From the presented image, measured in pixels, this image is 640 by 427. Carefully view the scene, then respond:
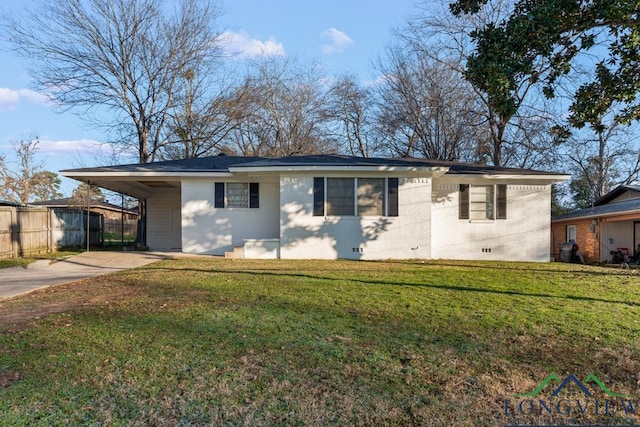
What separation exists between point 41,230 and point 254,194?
8.47 m

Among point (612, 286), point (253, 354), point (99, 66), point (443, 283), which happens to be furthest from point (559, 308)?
point (99, 66)

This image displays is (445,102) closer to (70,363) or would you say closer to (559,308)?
(559,308)

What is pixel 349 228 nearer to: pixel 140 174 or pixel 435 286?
pixel 435 286

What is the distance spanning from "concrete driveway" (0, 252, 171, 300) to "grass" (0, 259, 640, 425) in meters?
1.23

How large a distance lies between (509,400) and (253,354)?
7.53ft

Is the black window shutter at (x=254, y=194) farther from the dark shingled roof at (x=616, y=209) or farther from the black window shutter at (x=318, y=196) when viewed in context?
the dark shingled roof at (x=616, y=209)

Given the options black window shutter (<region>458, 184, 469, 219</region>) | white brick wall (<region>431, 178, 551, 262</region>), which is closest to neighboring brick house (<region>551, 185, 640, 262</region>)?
white brick wall (<region>431, 178, 551, 262</region>)

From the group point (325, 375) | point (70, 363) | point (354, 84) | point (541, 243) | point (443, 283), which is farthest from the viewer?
point (354, 84)

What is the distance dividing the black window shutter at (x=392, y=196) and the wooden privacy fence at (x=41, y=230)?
41.4ft

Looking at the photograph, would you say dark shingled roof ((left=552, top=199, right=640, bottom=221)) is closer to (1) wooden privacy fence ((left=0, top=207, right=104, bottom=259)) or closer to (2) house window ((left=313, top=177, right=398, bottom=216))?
(2) house window ((left=313, top=177, right=398, bottom=216))

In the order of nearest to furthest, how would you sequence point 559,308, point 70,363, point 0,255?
point 70,363 → point 559,308 → point 0,255

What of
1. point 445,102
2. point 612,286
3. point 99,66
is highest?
point 99,66

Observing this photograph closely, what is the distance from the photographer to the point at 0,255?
1230 cm

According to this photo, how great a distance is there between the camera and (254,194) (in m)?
13.7
